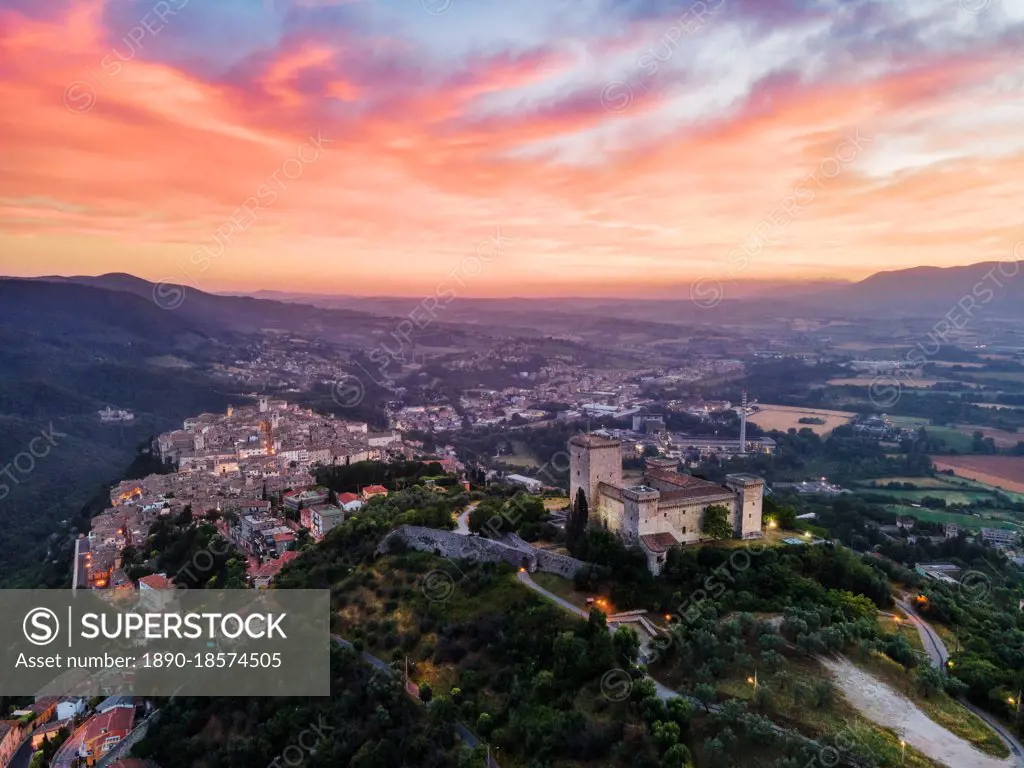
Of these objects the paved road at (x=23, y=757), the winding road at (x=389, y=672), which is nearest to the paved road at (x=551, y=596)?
the winding road at (x=389, y=672)

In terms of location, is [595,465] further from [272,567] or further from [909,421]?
[909,421]

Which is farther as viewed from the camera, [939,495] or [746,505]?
[939,495]

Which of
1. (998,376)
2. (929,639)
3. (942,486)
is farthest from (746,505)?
(998,376)

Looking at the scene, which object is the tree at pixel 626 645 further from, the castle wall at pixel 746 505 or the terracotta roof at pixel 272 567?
the terracotta roof at pixel 272 567

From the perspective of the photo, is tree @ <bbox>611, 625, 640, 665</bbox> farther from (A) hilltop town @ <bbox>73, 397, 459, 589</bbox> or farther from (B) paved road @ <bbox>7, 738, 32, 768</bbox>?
(B) paved road @ <bbox>7, 738, 32, 768</bbox>

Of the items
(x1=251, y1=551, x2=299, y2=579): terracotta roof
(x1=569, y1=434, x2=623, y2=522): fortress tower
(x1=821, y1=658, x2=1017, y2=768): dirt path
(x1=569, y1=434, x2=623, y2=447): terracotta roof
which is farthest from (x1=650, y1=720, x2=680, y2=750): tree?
(x1=251, y1=551, x2=299, y2=579): terracotta roof

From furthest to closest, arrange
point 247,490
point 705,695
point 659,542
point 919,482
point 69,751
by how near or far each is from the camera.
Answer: point 919,482 < point 247,490 < point 69,751 < point 659,542 < point 705,695
